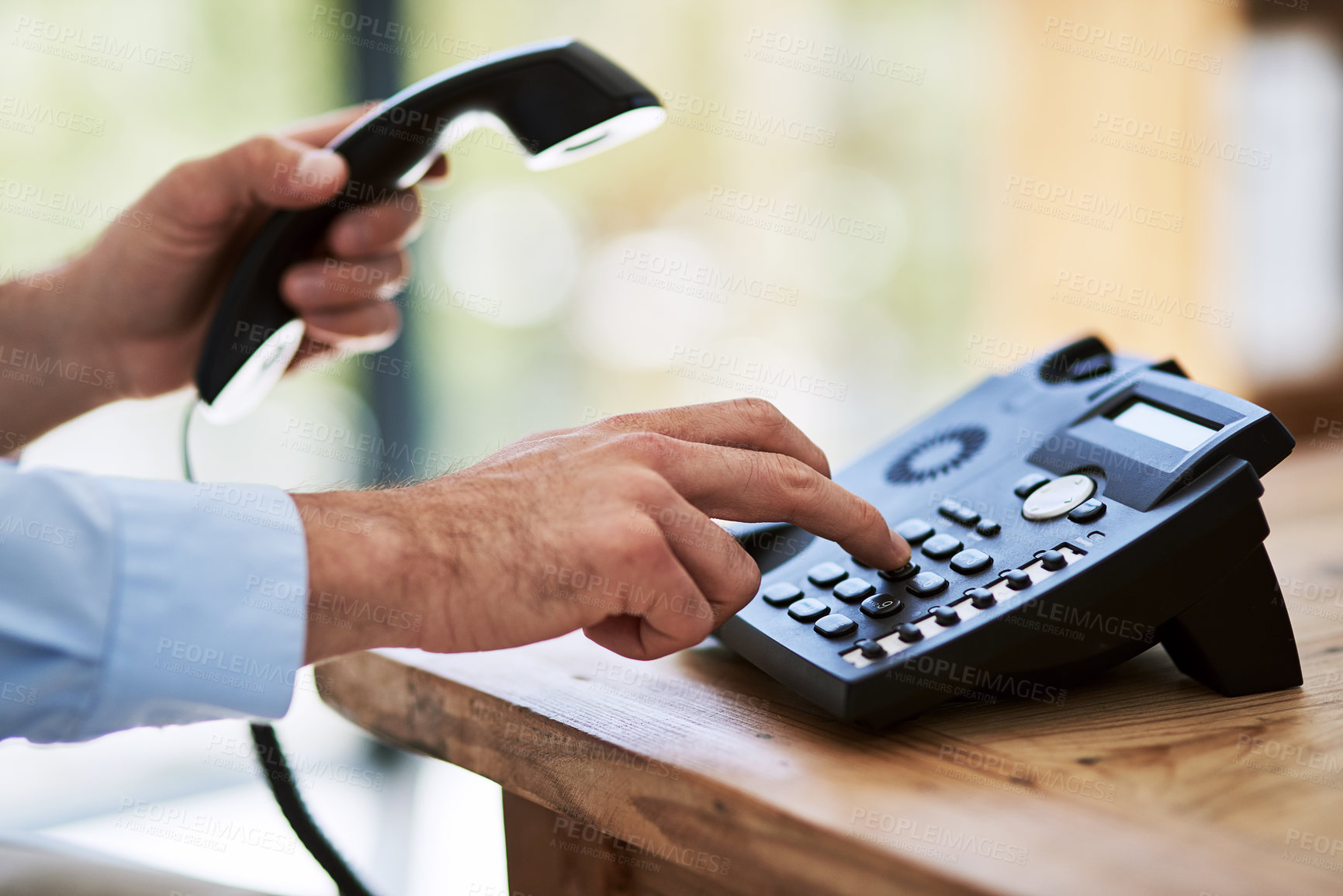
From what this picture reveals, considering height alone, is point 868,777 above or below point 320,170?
below

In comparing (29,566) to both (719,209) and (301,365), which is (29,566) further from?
(719,209)

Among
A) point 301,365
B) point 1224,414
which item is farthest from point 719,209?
point 1224,414

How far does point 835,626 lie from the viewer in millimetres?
448

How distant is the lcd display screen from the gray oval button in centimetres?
4

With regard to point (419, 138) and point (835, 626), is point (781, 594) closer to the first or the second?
point (835, 626)

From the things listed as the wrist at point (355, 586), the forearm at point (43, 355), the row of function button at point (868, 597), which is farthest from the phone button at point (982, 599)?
the forearm at point (43, 355)

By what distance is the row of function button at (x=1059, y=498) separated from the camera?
0.47m

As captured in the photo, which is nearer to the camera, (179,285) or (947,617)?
(947,617)

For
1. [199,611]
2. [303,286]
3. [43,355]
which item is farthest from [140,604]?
[43,355]

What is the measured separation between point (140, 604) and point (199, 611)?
0.02 meters

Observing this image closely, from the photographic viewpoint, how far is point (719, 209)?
2268mm

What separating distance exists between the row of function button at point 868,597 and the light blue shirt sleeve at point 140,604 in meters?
0.22

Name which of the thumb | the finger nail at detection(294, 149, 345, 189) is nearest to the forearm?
the thumb

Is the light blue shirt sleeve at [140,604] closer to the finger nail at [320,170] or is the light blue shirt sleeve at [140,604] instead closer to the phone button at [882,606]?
the phone button at [882,606]
